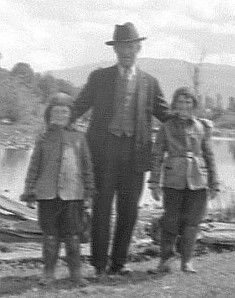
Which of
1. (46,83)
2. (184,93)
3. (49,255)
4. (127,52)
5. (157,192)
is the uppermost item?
(46,83)

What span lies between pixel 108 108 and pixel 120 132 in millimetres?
212

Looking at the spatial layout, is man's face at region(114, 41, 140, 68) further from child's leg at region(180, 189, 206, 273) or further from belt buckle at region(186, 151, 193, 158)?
child's leg at region(180, 189, 206, 273)

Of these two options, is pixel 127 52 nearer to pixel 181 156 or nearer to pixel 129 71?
pixel 129 71

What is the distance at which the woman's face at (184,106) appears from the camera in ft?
21.0

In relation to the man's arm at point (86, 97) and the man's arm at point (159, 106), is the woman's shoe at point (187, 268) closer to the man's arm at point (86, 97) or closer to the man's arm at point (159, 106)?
the man's arm at point (159, 106)

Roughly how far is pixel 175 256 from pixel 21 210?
3028 millimetres

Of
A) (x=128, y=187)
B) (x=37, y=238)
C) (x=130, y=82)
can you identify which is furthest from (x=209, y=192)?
(x=37, y=238)

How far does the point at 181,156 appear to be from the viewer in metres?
6.44

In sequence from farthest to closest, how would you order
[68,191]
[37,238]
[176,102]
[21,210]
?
[21,210], [37,238], [176,102], [68,191]

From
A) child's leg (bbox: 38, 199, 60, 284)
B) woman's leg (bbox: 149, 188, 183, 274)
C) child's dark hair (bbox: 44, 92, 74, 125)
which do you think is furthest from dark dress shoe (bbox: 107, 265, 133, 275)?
child's dark hair (bbox: 44, 92, 74, 125)

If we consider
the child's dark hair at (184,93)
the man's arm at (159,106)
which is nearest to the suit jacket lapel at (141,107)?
the man's arm at (159,106)

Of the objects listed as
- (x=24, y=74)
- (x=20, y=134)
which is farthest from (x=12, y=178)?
(x=24, y=74)

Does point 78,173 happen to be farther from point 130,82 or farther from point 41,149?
point 130,82

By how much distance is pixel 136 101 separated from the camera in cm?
642
